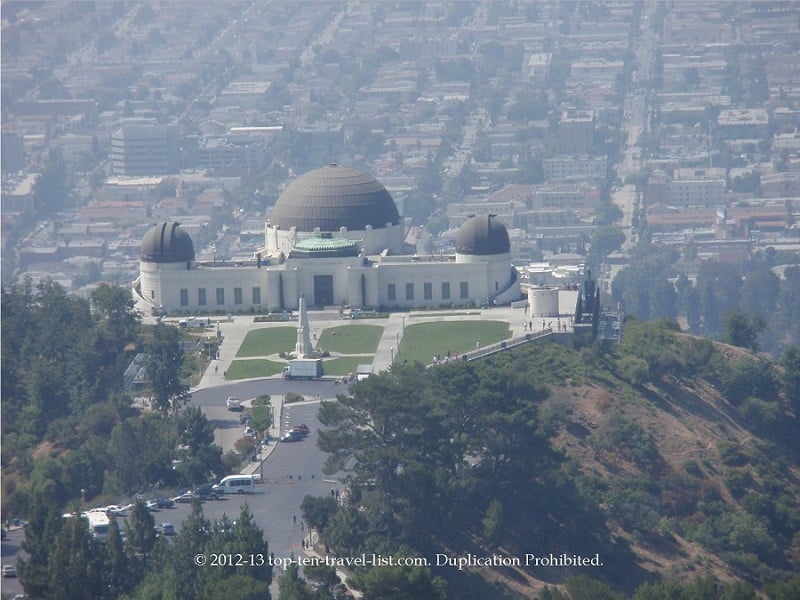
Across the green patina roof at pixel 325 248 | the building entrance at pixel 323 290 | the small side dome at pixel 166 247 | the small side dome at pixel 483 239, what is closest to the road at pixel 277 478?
the building entrance at pixel 323 290

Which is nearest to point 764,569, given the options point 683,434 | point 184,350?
point 683,434

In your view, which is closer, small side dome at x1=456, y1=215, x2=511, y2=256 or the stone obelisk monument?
the stone obelisk monument

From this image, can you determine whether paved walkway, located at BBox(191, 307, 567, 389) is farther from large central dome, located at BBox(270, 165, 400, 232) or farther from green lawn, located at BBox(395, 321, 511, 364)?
large central dome, located at BBox(270, 165, 400, 232)

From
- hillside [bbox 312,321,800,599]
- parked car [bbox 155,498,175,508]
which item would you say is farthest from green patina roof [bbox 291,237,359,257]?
parked car [bbox 155,498,175,508]

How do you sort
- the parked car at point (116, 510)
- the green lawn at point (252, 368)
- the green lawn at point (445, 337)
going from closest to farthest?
1. the parked car at point (116, 510)
2. the green lawn at point (252, 368)
3. the green lawn at point (445, 337)

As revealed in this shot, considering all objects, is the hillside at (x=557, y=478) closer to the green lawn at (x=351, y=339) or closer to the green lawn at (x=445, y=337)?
the green lawn at (x=445, y=337)

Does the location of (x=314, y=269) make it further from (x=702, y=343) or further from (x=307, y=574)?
(x=307, y=574)
